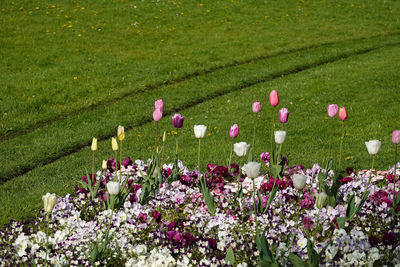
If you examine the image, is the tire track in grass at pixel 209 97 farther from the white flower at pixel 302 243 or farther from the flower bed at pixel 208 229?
the white flower at pixel 302 243

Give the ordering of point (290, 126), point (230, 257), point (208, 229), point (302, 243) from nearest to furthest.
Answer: point (230, 257), point (302, 243), point (208, 229), point (290, 126)

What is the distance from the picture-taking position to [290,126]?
31.7 feet

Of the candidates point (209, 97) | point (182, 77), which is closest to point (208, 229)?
point (209, 97)

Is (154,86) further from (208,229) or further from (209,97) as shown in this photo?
(208,229)

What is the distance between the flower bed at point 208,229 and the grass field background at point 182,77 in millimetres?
766

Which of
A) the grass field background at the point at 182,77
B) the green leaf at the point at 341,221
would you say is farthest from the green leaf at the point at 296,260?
the grass field background at the point at 182,77

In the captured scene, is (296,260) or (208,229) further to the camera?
(208,229)

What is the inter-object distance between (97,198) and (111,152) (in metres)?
3.00

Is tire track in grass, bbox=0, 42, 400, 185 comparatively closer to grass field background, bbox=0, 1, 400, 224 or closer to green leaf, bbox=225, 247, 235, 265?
grass field background, bbox=0, 1, 400, 224

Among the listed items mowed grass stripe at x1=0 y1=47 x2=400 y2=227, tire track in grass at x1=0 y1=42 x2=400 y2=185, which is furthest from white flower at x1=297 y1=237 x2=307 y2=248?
tire track in grass at x1=0 y1=42 x2=400 y2=185

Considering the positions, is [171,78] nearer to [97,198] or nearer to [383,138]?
[383,138]

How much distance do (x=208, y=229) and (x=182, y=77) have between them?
914cm

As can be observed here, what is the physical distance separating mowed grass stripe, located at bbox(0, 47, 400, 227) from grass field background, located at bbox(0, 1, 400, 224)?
3 cm

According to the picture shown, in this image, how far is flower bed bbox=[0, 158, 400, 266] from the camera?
4.38 metres
